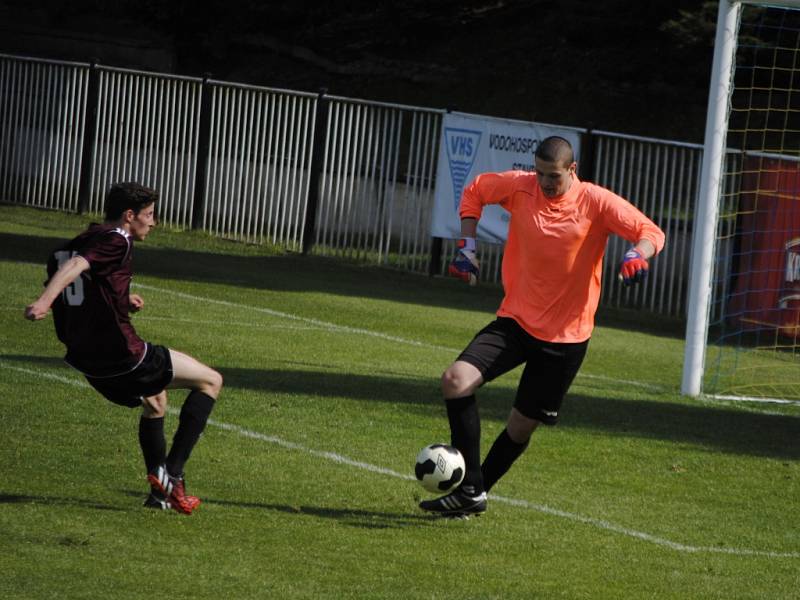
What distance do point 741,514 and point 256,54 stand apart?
38664 mm

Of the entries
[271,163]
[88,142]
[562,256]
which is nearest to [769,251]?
[271,163]

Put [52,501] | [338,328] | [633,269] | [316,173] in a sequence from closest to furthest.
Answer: [633,269] < [52,501] < [338,328] < [316,173]

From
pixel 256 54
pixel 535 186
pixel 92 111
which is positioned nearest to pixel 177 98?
pixel 92 111

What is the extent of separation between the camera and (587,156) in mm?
20375

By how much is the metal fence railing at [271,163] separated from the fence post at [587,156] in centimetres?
2

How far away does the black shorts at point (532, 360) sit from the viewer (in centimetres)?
812

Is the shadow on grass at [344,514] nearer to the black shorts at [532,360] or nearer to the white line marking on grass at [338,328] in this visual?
the black shorts at [532,360]

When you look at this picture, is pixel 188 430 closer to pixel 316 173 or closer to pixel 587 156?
pixel 587 156

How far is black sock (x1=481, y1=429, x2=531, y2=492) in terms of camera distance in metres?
8.43

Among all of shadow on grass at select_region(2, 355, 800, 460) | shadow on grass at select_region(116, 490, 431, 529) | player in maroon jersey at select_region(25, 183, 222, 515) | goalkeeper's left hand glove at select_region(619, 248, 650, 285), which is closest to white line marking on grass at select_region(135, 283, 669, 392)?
shadow on grass at select_region(2, 355, 800, 460)

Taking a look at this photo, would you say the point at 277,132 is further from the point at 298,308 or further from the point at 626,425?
the point at 626,425

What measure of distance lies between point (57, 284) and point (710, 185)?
7390mm

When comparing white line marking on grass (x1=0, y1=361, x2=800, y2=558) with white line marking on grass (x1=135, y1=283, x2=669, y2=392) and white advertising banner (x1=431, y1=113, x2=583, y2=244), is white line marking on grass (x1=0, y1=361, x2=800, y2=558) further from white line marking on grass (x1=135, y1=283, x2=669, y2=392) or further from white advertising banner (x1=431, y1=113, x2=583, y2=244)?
white advertising banner (x1=431, y1=113, x2=583, y2=244)

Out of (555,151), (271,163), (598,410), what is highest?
(271,163)
